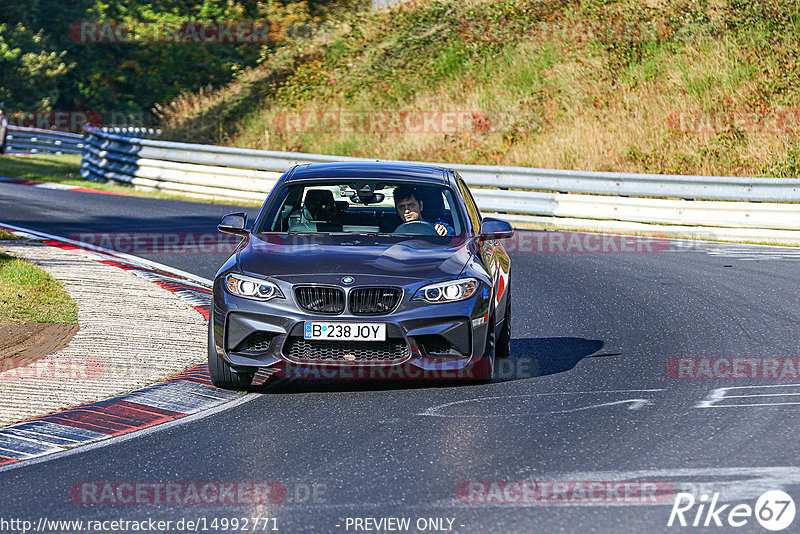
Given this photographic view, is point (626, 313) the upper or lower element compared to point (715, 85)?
lower

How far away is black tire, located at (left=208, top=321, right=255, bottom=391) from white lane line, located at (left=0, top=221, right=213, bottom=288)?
5.06 meters

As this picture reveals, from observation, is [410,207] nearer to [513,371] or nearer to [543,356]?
[513,371]

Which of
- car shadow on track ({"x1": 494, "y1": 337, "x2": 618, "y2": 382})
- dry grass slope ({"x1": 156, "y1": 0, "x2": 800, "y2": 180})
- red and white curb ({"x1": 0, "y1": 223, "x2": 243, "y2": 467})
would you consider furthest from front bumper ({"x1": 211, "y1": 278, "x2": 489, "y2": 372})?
dry grass slope ({"x1": 156, "y1": 0, "x2": 800, "y2": 180})

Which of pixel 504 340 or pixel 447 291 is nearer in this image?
pixel 447 291

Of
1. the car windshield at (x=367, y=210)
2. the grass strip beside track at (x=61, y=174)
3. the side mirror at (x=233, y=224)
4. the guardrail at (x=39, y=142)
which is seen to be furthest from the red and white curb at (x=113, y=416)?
the guardrail at (x=39, y=142)

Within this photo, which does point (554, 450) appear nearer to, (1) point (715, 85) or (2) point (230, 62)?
(1) point (715, 85)

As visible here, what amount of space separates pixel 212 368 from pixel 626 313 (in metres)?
5.04

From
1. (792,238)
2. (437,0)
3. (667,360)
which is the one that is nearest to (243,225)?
(667,360)

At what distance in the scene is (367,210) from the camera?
9.41 m

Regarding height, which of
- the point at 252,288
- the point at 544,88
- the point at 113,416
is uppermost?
the point at 544,88

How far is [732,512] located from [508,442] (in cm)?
167

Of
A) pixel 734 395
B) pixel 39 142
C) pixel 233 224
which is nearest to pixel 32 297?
pixel 233 224

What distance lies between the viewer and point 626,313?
1180 cm

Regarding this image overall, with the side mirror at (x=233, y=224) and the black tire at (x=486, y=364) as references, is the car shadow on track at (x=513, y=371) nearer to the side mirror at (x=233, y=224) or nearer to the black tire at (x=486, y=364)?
the black tire at (x=486, y=364)
